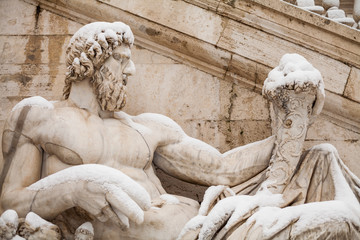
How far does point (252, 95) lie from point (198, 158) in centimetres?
93

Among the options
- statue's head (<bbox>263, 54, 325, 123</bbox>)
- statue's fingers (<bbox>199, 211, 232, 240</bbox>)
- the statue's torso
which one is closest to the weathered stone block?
statue's head (<bbox>263, 54, 325, 123</bbox>)

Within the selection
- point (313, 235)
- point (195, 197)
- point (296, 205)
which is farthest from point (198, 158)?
point (313, 235)

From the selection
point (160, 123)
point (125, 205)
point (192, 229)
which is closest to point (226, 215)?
point (192, 229)

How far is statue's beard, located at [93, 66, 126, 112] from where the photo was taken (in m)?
6.54

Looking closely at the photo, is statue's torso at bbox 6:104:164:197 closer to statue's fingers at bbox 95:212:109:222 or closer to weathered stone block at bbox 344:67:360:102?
statue's fingers at bbox 95:212:109:222

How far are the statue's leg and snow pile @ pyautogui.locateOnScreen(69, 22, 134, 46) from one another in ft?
3.55

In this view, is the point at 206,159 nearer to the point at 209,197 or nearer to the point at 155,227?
the point at 209,197

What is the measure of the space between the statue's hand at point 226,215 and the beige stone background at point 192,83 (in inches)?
43.8

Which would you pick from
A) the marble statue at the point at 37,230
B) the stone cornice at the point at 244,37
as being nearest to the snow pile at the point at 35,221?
the marble statue at the point at 37,230

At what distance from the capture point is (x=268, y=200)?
621 centimetres

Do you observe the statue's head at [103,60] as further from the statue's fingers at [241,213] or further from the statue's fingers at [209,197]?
the statue's fingers at [241,213]

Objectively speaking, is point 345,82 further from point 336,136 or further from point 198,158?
point 198,158

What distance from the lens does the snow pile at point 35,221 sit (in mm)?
5910

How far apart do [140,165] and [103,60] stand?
2.27ft
